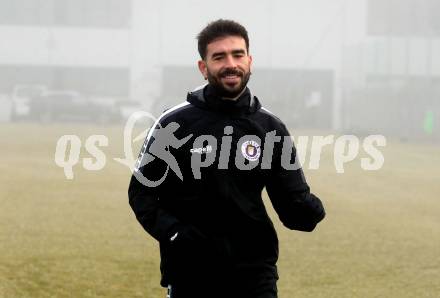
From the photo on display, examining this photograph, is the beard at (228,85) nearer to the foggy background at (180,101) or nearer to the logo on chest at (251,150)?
the logo on chest at (251,150)

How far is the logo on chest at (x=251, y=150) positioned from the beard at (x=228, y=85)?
0.19 meters

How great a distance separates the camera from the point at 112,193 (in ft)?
41.4

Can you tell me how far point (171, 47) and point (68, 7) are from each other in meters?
7.04

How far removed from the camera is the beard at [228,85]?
319cm

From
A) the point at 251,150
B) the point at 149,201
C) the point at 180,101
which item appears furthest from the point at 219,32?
the point at 180,101

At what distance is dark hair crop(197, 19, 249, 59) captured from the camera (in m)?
3.27

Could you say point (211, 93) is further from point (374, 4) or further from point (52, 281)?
point (374, 4)

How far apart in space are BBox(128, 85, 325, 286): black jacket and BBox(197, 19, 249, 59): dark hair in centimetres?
17

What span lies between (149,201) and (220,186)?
0.90 ft

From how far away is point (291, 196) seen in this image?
10.9 feet

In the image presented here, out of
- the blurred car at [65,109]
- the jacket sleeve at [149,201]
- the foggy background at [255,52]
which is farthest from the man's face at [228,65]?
the foggy background at [255,52]

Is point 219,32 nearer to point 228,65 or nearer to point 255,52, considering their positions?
point 228,65

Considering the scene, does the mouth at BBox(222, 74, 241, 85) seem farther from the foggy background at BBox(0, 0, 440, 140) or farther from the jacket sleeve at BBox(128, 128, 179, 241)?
the foggy background at BBox(0, 0, 440, 140)

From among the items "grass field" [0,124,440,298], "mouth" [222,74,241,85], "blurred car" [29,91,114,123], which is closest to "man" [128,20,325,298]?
"mouth" [222,74,241,85]
